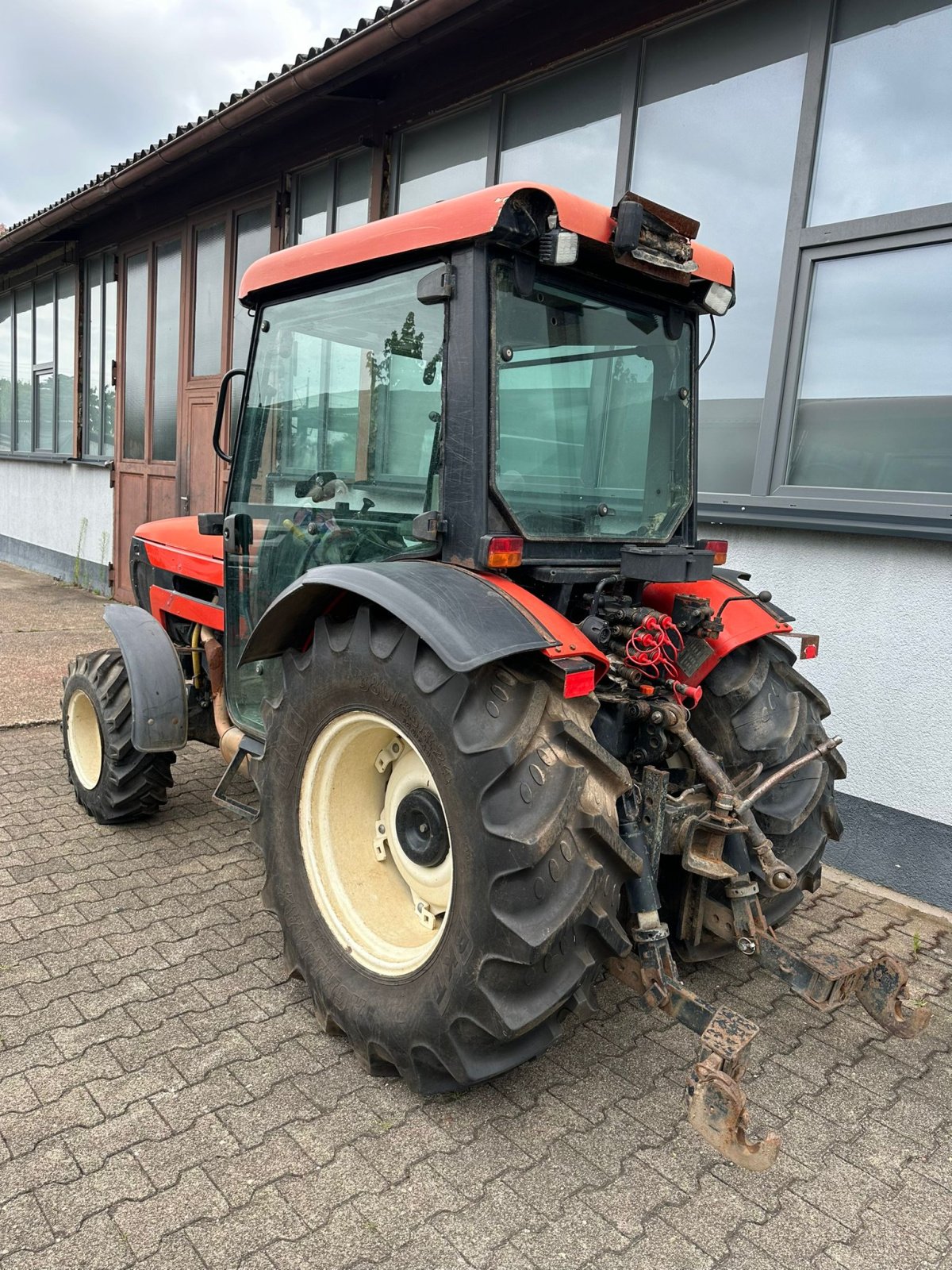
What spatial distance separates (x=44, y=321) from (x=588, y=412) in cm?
1140

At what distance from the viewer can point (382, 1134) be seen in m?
2.05

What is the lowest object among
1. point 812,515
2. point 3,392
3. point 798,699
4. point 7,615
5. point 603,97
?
point 7,615

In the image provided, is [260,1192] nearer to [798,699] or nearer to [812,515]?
[798,699]

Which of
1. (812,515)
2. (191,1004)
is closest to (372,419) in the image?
(191,1004)

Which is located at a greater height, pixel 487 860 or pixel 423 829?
pixel 487 860

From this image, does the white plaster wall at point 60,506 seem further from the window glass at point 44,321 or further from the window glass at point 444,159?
the window glass at point 444,159

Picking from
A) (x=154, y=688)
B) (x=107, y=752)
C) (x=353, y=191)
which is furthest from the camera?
(x=353, y=191)

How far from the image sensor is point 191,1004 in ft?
8.16

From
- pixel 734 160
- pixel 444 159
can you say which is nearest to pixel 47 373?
pixel 444 159

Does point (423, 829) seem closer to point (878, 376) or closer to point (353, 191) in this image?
point (878, 376)

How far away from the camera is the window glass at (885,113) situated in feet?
12.0

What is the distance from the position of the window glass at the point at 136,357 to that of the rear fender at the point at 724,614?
24.7 ft

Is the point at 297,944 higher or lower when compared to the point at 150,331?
lower

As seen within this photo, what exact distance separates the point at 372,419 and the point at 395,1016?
1.63 m
